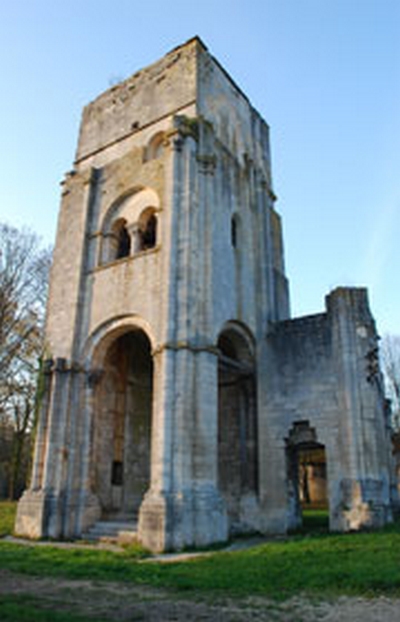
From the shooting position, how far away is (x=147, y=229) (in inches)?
674

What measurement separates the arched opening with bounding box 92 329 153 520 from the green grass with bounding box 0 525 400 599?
12.9 feet

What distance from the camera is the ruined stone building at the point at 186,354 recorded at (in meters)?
12.7

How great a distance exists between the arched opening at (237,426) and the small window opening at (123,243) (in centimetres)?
443

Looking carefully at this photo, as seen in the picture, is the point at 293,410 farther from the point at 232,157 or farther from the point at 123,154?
the point at 123,154

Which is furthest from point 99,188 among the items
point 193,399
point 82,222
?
point 193,399

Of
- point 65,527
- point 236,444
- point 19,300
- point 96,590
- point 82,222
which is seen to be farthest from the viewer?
point 19,300

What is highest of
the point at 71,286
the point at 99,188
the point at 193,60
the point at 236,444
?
the point at 193,60

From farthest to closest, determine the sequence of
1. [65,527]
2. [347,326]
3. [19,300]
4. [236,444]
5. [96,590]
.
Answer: [19,300], [236,444], [347,326], [65,527], [96,590]

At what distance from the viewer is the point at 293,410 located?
596 inches

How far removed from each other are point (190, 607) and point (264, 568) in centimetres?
255

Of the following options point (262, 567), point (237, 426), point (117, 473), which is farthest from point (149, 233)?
point (262, 567)

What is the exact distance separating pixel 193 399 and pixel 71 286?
6387mm

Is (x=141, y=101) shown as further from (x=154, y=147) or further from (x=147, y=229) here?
(x=147, y=229)

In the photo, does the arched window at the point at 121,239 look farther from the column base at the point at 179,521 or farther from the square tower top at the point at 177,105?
the column base at the point at 179,521
